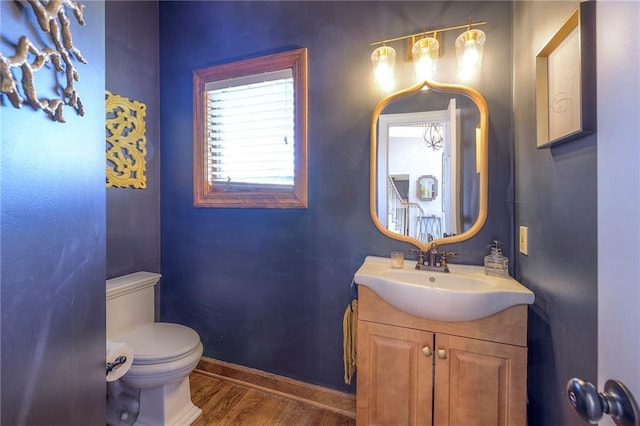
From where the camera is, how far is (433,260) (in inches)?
54.1

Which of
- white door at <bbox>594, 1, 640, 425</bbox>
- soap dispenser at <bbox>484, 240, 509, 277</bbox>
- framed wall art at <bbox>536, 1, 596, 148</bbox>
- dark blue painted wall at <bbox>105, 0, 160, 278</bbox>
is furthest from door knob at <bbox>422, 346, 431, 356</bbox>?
dark blue painted wall at <bbox>105, 0, 160, 278</bbox>

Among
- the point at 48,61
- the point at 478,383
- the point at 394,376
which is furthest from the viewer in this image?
the point at 394,376

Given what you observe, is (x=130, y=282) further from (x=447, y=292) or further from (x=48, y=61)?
(x=447, y=292)

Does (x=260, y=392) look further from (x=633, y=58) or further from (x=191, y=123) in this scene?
(x=633, y=58)

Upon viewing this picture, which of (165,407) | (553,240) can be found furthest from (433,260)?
(165,407)

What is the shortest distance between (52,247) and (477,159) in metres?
1.66

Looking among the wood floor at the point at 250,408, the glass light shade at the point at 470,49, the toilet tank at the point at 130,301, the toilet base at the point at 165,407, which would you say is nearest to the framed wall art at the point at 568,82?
the glass light shade at the point at 470,49

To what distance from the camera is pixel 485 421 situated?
3.54 feet

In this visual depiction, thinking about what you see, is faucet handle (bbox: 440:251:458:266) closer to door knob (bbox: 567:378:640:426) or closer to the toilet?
door knob (bbox: 567:378:640:426)

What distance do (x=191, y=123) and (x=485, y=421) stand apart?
7.61 feet

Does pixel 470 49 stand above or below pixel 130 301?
above

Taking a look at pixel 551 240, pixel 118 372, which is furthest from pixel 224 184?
pixel 551 240

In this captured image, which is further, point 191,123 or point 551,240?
point 191,123

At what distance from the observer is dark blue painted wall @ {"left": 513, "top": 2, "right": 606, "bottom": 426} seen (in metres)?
0.77
